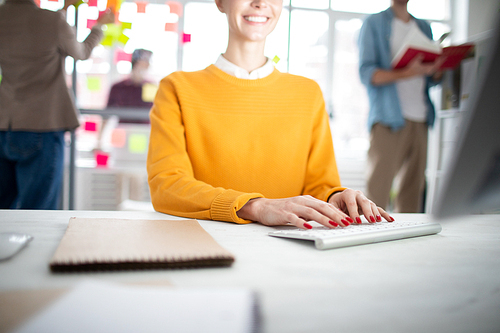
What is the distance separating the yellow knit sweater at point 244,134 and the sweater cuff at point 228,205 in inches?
8.8

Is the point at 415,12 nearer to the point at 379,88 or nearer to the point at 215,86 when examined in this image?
the point at 379,88

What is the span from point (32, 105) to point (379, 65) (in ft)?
5.33

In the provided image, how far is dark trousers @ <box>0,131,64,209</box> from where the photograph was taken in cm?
162

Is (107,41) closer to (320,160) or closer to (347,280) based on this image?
(320,160)

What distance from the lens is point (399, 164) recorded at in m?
1.95

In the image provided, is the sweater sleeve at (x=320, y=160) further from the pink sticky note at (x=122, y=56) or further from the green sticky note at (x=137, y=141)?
the pink sticky note at (x=122, y=56)

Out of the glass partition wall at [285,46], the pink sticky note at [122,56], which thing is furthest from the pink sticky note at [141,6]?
the pink sticky note at [122,56]

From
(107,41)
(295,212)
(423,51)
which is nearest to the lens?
(295,212)

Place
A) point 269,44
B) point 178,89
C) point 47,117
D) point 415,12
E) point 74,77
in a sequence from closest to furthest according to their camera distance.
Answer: point 178,89, point 47,117, point 74,77, point 269,44, point 415,12

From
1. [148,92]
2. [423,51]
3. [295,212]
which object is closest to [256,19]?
[295,212]

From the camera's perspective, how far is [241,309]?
0.29 meters

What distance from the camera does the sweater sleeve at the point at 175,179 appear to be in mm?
708

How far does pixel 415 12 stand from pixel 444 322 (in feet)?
15.0

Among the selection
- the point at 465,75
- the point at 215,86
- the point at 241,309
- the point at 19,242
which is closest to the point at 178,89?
the point at 215,86
